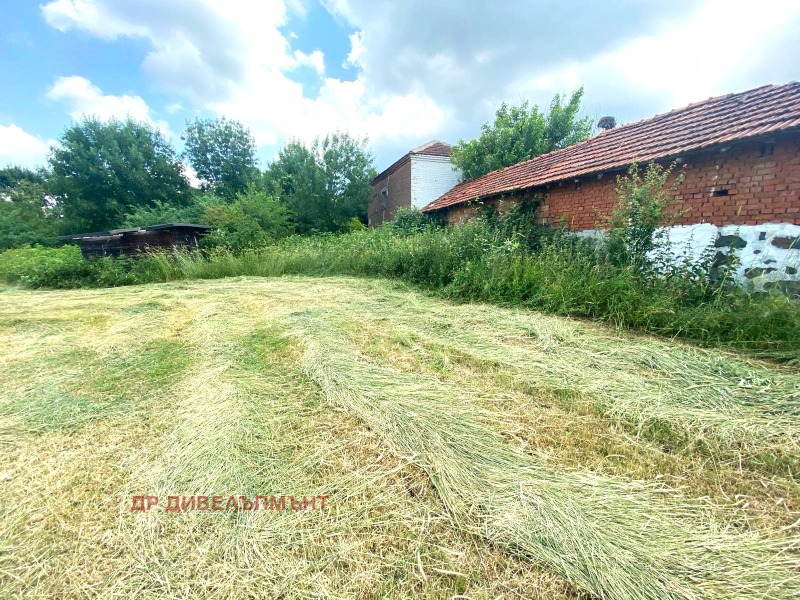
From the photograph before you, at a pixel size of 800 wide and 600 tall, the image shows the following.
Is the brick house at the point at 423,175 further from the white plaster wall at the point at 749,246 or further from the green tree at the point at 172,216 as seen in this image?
the white plaster wall at the point at 749,246

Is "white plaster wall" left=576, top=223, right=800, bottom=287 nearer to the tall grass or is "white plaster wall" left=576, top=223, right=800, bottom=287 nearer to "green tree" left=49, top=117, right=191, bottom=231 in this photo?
the tall grass

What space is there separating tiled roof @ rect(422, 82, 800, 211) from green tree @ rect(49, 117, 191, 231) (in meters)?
21.1

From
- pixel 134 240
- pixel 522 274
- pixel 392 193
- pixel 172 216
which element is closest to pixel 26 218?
pixel 172 216

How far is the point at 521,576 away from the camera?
1030 mm

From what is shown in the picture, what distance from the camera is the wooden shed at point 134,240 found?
9531 millimetres

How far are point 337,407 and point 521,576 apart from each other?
4.32ft

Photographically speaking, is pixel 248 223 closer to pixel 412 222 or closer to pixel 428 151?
pixel 412 222

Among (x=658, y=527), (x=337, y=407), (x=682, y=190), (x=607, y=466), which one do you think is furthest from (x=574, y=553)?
(x=682, y=190)

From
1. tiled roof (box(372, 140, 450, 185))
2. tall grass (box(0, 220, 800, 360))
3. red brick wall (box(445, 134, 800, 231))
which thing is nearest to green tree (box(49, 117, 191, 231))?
tall grass (box(0, 220, 800, 360))

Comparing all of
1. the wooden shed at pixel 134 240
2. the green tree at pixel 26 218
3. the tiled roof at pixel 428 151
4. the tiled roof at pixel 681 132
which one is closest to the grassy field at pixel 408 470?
the tiled roof at pixel 681 132

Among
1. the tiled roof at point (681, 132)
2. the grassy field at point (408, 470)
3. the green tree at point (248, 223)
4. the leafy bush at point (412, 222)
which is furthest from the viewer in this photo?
the leafy bush at point (412, 222)

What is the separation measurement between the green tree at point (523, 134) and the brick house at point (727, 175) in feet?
24.5

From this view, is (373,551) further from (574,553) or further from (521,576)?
(574,553)

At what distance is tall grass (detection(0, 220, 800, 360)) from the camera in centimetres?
296
